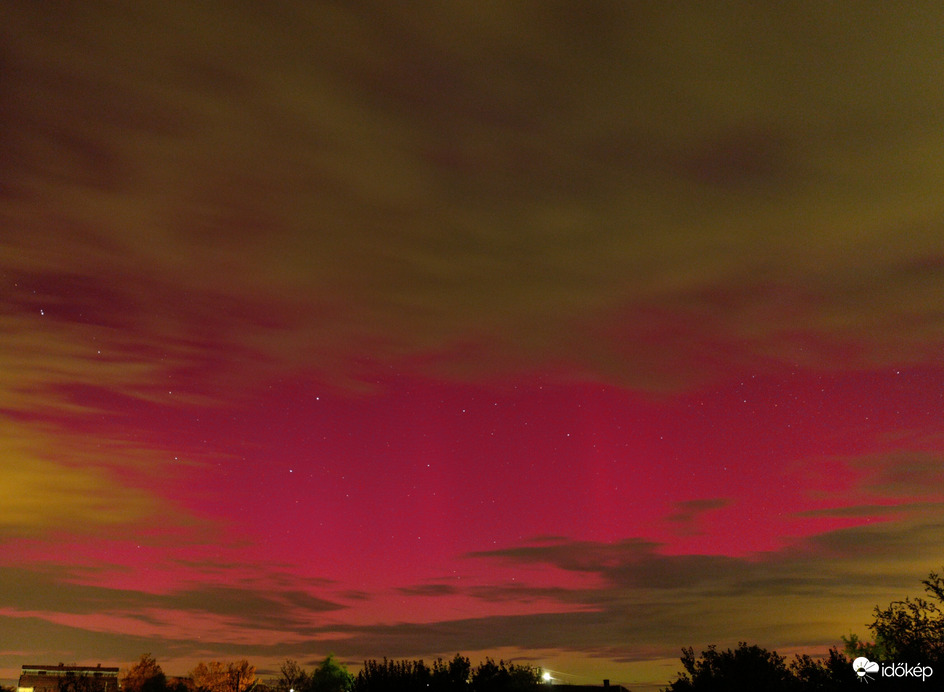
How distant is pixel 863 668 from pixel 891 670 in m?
2.50

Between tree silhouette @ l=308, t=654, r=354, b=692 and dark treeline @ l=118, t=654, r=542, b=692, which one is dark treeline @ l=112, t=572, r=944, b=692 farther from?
tree silhouette @ l=308, t=654, r=354, b=692

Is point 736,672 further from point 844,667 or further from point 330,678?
point 330,678

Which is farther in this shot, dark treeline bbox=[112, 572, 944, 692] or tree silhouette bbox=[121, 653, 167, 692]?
tree silhouette bbox=[121, 653, 167, 692]

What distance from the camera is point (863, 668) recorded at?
45062 mm

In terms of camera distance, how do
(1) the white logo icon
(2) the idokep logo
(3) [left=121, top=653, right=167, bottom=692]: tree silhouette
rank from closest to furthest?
(2) the idokep logo, (1) the white logo icon, (3) [left=121, top=653, right=167, bottom=692]: tree silhouette

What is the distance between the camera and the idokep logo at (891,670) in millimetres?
41094

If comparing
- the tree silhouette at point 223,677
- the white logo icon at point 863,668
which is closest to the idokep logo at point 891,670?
the white logo icon at point 863,668

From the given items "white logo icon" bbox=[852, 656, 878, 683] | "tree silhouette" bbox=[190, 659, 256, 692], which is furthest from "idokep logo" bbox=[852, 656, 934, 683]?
"tree silhouette" bbox=[190, 659, 256, 692]

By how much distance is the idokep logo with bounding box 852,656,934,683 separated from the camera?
41.1m

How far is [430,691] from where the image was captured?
64.5 m

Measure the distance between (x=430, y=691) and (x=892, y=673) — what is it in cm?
3460

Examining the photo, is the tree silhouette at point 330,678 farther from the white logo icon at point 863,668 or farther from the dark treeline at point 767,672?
the white logo icon at point 863,668

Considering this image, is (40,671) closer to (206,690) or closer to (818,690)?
(206,690)

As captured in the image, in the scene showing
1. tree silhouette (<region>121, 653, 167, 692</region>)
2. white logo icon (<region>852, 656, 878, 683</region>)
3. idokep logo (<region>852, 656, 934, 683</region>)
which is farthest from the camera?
tree silhouette (<region>121, 653, 167, 692</region>)
